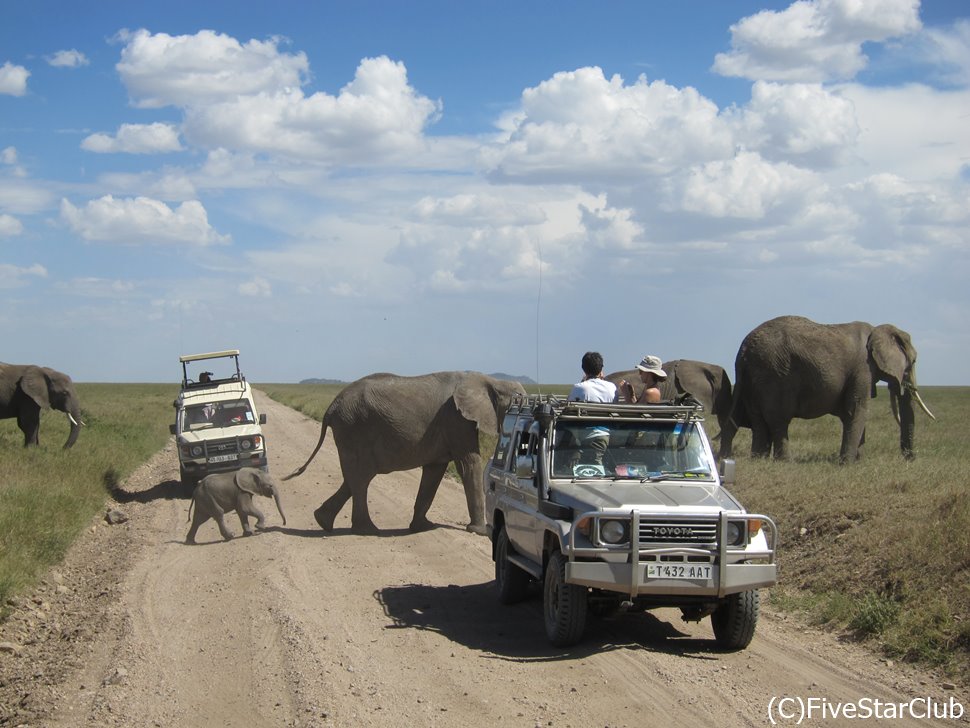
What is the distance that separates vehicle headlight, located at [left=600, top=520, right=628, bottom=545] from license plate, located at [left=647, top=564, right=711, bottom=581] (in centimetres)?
30

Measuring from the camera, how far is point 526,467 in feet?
30.3

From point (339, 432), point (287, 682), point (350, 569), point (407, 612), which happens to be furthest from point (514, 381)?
point (287, 682)

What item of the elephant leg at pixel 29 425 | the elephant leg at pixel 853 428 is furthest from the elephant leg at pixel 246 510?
the elephant leg at pixel 29 425

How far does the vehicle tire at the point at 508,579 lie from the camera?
10336 millimetres

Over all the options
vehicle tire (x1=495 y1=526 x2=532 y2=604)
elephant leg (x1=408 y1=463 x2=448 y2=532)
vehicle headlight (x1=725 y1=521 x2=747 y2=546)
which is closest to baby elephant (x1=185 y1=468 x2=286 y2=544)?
elephant leg (x1=408 y1=463 x2=448 y2=532)

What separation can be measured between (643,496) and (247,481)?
861 centimetres

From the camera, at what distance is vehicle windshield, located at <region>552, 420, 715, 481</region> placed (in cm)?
923

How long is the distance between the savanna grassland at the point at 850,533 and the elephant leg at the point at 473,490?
3.57 meters

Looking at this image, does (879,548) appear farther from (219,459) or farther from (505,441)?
(219,459)

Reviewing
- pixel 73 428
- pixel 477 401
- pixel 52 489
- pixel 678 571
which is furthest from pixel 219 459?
pixel 678 571

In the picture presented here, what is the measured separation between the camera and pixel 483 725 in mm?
6852

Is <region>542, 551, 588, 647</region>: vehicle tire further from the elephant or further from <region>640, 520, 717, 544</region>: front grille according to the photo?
the elephant

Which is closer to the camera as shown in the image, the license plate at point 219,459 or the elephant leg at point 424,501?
the elephant leg at point 424,501

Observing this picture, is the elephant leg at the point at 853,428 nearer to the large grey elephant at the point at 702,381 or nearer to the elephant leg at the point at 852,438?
the elephant leg at the point at 852,438
